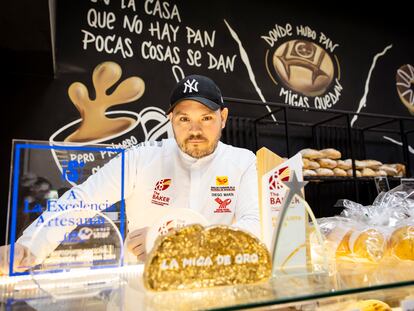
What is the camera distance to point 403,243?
840mm

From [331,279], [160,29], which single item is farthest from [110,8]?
[331,279]

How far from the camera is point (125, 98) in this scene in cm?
286

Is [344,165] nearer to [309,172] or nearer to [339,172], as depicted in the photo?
[339,172]

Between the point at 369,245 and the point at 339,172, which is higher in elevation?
the point at 339,172

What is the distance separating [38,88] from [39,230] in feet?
7.43

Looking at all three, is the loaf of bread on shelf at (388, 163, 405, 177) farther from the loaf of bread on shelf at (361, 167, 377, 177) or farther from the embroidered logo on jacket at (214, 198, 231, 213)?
the embroidered logo on jacket at (214, 198, 231, 213)

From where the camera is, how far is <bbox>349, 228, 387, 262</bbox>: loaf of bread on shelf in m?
0.83

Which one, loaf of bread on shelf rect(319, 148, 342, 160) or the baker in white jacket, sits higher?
loaf of bread on shelf rect(319, 148, 342, 160)

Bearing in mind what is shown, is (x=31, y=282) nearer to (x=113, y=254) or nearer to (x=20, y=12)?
(x=113, y=254)

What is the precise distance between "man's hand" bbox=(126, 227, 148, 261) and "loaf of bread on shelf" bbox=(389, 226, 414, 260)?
594 mm

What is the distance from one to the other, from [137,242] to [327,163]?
9.03 ft

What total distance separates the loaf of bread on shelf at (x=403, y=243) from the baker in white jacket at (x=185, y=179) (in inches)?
12.8

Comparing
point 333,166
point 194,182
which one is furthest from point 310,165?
point 194,182

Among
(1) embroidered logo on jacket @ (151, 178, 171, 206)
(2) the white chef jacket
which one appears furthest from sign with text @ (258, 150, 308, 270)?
(1) embroidered logo on jacket @ (151, 178, 171, 206)
